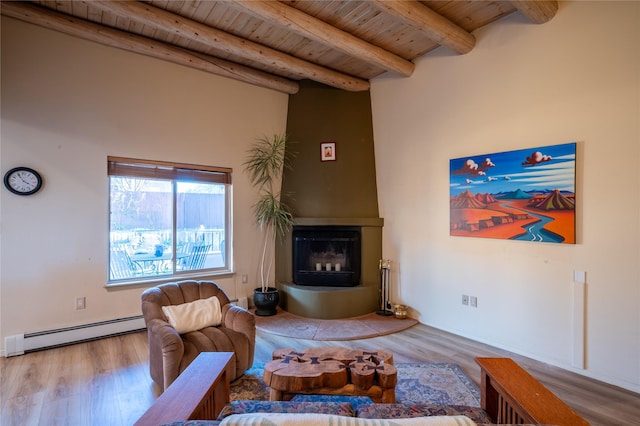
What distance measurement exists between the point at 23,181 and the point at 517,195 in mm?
4868

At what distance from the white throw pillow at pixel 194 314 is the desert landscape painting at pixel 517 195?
2.72m

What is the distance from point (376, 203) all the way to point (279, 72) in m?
2.36

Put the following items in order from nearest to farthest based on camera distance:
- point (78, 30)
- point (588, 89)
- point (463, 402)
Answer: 1. point (463, 402)
2. point (588, 89)
3. point (78, 30)

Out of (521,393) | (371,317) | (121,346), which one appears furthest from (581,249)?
(121,346)

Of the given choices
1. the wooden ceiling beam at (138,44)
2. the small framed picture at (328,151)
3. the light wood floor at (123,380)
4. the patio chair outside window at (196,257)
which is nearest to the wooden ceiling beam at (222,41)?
A: the wooden ceiling beam at (138,44)

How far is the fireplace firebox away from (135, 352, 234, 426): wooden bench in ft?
9.21

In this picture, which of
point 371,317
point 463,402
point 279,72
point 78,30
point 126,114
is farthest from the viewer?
point 279,72

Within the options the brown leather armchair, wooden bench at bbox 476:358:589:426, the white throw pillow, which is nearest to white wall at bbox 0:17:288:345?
the brown leather armchair

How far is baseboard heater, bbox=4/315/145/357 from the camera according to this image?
9.96 ft

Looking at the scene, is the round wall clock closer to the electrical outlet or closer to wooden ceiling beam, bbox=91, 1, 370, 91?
the electrical outlet

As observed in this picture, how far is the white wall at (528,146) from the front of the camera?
2518 millimetres

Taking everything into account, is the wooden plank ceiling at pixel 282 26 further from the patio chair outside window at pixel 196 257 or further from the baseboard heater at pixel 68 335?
the baseboard heater at pixel 68 335

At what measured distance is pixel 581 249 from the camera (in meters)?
2.73

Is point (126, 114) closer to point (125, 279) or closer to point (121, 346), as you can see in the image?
point (125, 279)
